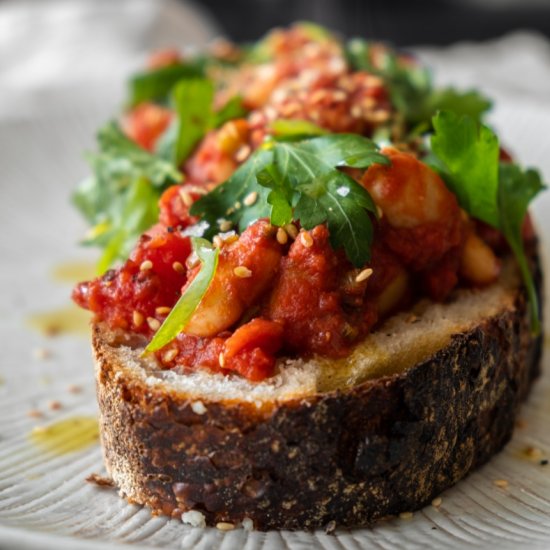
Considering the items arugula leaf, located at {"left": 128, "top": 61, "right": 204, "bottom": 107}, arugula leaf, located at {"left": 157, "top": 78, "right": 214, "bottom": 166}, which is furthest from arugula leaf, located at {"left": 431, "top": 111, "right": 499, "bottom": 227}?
arugula leaf, located at {"left": 128, "top": 61, "right": 204, "bottom": 107}

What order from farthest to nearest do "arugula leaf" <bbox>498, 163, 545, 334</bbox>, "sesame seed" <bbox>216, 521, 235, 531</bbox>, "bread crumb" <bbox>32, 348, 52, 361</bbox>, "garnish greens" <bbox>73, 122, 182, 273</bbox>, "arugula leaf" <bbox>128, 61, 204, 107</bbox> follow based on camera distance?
"arugula leaf" <bbox>128, 61, 204, 107</bbox> → "bread crumb" <bbox>32, 348, 52, 361</bbox> → "garnish greens" <bbox>73, 122, 182, 273</bbox> → "arugula leaf" <bbox>498, 163, 545, 334</bbox> → "sesame seed" <bbox>216, 521, 235, 531</bbox>

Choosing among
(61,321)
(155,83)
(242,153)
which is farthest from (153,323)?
(155,83)

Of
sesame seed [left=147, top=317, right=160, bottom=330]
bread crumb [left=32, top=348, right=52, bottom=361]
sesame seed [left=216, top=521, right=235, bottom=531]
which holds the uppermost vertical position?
sesame seed [left=147, top=317, right=160, bottom=330]

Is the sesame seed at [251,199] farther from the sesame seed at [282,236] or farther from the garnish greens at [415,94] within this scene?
the garnish greens at [415,94]

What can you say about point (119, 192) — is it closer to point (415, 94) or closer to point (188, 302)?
point (415, 94)

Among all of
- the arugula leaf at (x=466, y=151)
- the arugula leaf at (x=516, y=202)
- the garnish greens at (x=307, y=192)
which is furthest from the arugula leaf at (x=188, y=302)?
the arugula leaf at (x=516, y=202)

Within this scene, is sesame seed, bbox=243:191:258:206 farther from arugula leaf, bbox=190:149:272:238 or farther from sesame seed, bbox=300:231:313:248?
sesame seed, bbox=300:231:313:248

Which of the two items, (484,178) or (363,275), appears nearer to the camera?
(363,275)
